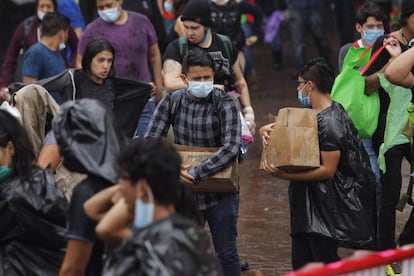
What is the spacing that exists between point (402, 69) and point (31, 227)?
113 inches

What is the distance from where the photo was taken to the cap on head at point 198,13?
8492 millimetres

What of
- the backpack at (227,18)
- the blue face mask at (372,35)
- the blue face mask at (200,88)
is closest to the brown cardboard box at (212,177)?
the blue face mask at (200,88)

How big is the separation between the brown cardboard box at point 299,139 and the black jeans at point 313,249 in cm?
54

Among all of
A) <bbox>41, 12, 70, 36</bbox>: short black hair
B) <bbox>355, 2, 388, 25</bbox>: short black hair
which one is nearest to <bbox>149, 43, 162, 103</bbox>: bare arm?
<bbox>41, 12, 70, 36</bbox>: short black hair

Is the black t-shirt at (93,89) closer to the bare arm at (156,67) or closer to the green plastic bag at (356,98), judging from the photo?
the bare arm at (156,67)

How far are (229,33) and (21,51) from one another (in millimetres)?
2625

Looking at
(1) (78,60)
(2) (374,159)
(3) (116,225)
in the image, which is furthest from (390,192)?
(3) (116,225)

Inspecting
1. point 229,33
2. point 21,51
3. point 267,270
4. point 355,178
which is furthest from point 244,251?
point 229,33

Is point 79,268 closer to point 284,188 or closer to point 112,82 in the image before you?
point 112,82

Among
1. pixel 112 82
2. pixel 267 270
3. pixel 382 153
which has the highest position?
pixel 112 82

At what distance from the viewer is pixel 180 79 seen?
8422mm

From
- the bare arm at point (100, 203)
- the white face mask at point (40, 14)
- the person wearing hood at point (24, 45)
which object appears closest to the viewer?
the bare arm at point (100, 203)

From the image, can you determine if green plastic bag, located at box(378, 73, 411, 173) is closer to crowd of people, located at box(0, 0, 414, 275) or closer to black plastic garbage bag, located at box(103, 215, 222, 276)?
crowd of people, located at box(0, 0, 414, 275)

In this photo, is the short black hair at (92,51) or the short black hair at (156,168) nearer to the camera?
the short black hair at (156,168)
